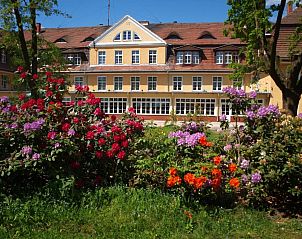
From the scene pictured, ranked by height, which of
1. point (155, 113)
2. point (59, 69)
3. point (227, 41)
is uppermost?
point (227, 41)

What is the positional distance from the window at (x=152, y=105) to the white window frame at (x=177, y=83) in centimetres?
170

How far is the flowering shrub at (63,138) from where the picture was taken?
5.49 m

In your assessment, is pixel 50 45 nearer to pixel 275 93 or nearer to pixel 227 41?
pixel 275 93

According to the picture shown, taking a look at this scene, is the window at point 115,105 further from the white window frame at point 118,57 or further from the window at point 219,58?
the window at point 219,58

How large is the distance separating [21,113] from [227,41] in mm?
41914

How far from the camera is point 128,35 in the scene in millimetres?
46750

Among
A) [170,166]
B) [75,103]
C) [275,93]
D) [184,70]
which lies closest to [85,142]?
[75,103]

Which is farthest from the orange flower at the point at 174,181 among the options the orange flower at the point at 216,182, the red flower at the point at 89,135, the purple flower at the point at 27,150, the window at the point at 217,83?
the window at the point at 217,83

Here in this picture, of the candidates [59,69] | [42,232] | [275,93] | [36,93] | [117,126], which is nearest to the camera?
[42,232]

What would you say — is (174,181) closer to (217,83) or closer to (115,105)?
(217,83)

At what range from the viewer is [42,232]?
4.58 metres

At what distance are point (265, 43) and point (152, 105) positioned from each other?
31174 mm

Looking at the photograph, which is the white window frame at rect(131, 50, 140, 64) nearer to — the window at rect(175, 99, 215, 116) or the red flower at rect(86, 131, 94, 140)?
the window at rect(175, 99, 215, 116)

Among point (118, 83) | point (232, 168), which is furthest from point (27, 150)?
point (118, 83)
